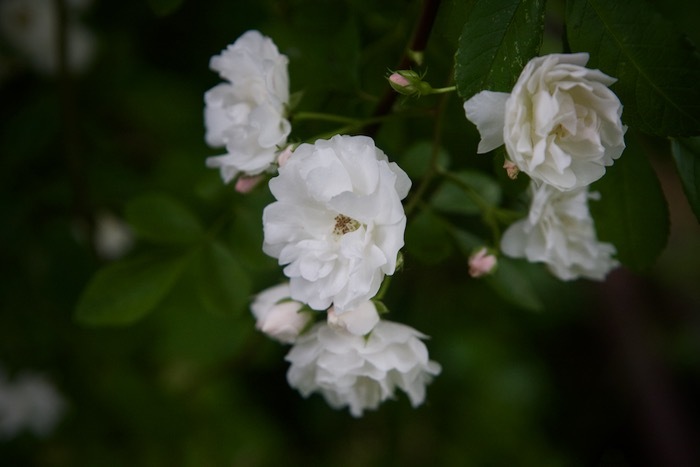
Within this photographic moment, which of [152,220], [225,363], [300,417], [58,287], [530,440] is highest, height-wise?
[152,220]

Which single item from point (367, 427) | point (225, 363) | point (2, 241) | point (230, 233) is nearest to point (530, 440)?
point (367, 427)

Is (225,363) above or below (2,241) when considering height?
below

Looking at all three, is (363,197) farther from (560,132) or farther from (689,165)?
(689,165)

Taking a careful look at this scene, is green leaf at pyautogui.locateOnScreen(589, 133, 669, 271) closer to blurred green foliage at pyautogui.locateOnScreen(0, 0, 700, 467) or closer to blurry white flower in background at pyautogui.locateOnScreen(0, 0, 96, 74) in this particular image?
blurred green foliage at pyautogui.locateOnScreen(0, 0, 700, 467)

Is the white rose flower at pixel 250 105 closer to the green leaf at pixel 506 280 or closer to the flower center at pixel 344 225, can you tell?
the flower center at pixel 344 225

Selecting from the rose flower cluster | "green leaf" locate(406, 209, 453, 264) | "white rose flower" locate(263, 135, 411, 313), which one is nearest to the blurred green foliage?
"green leaf" locate(406, 209, 453, 264)

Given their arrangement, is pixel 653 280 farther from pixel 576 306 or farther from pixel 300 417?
pixel 300 417
